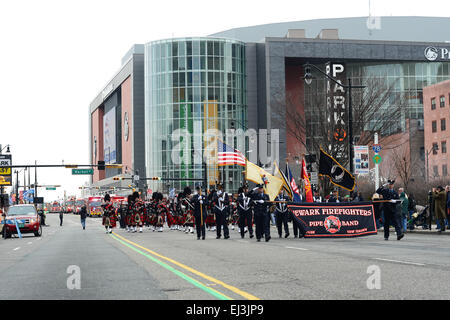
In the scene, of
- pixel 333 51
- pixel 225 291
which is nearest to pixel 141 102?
pixel 333 51

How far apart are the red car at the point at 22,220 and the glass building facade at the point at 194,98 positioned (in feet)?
188

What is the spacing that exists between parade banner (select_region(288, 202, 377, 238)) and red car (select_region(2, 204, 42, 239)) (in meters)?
17.1

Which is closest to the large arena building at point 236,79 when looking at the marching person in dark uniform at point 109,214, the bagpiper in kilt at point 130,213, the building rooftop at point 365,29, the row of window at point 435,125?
the row of window at point 435,125

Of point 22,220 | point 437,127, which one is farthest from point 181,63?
point 22,220

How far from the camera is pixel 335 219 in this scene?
24594mm

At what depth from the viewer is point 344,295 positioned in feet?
29.9

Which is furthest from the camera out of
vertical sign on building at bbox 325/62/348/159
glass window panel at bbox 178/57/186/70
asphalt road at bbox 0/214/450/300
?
glass window panel at bbox 178/57/186/70

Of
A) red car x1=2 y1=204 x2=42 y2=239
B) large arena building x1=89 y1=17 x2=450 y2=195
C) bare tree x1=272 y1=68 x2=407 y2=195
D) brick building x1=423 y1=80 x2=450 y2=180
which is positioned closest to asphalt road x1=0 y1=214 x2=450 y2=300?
red car x1=2 y1=204 x2=42 y2=239

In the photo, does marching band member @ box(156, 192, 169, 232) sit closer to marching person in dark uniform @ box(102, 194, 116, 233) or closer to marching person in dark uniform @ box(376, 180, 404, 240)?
marching person in dark uniform @ box(102, 194, 116, 233)

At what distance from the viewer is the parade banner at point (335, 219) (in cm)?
2459

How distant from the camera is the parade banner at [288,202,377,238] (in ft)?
80.7

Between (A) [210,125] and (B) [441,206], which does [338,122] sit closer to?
(B) [441,206]

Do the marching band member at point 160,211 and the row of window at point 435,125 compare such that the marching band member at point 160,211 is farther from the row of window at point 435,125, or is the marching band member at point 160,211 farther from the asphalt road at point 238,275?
the row of window at point 435,125
